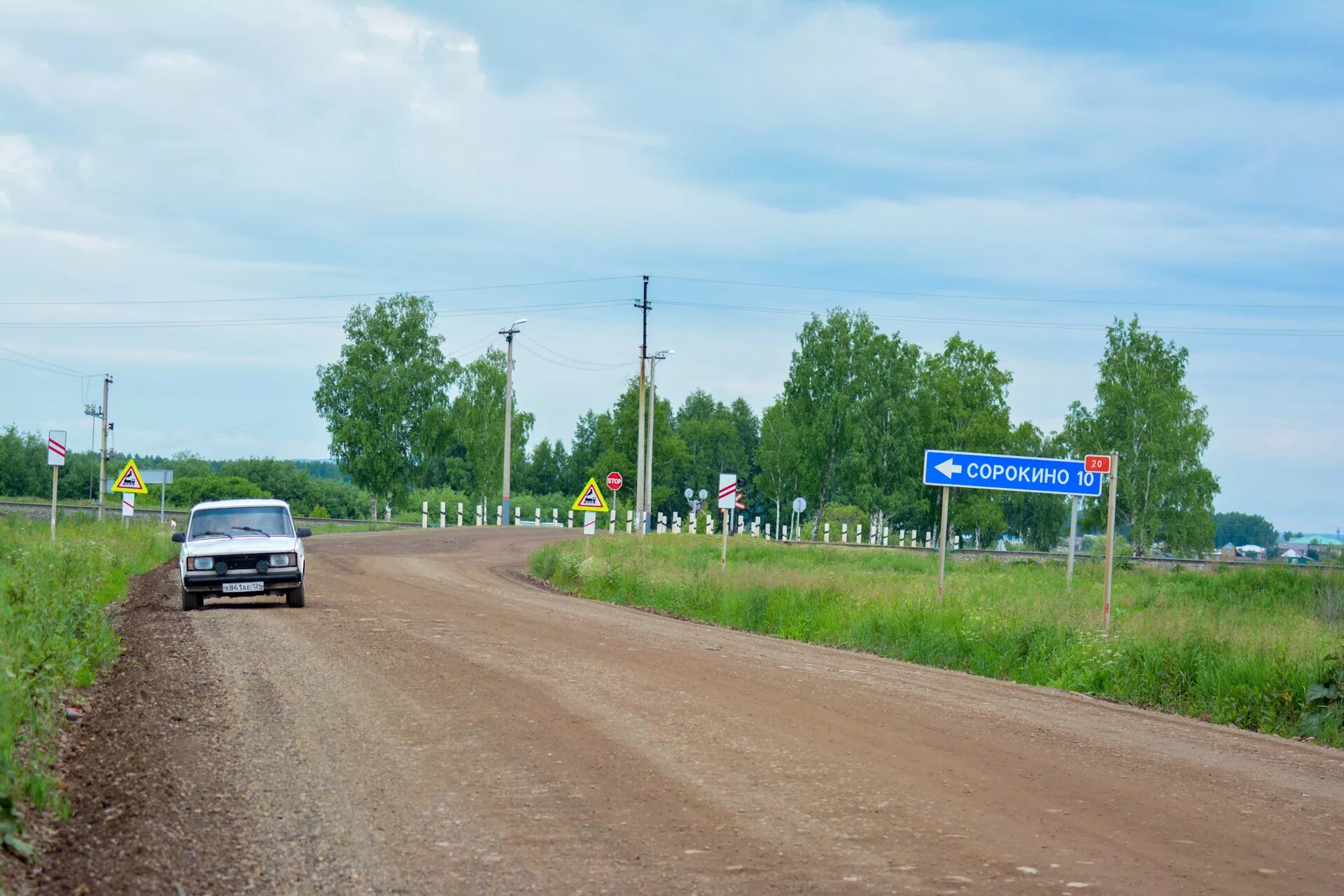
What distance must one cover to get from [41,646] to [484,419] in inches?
3349

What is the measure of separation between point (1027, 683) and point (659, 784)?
8.64 meters

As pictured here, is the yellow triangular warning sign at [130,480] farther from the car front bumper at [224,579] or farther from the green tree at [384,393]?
the green tree at [384,393]

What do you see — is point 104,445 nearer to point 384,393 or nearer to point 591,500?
point 384,393

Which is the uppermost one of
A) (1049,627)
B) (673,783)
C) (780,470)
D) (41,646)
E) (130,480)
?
(780,470)

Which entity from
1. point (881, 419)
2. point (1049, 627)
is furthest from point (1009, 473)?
point (881, 419)

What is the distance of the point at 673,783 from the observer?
8133mm

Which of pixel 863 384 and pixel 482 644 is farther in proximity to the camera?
pixel 863 384

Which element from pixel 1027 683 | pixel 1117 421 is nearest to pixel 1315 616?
pixel 1027 683

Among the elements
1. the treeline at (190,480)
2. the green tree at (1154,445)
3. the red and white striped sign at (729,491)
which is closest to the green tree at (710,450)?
the treeline at (190,480)

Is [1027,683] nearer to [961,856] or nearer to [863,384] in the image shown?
[961,856]

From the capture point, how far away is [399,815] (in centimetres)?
714

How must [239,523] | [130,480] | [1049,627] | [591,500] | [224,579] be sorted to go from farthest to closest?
[130,480] < [591,500] < [239,523] < [224,579] < [1049,627]

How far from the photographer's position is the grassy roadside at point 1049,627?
42.3 feet

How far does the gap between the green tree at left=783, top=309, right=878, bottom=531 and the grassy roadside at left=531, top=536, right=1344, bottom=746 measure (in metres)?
43.7
